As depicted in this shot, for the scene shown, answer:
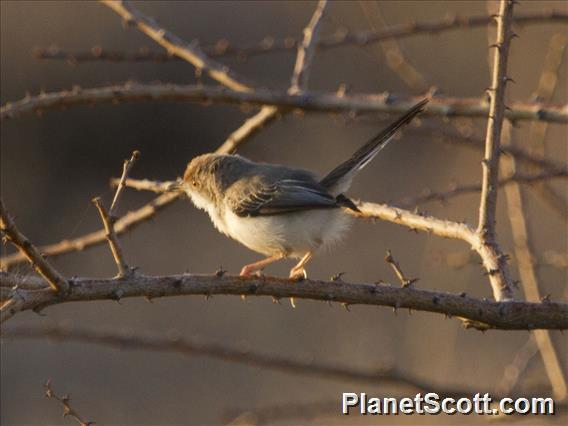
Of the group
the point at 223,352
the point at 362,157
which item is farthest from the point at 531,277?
the point at 223,352

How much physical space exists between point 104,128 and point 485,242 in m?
12.4

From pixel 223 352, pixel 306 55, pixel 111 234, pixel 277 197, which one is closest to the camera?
pixel 111 234

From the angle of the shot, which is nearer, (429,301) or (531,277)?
(429,301)

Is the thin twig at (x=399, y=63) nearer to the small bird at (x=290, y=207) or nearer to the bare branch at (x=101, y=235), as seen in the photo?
the small bird at (x=290, y=207)

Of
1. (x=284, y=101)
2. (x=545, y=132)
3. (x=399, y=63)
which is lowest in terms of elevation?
(x=284, y=101)

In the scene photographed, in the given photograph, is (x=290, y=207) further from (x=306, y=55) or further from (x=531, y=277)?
(x=531, y=277)

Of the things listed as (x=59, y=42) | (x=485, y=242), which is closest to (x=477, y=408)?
(x=485, y=242)

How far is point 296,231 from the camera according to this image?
4.82 m

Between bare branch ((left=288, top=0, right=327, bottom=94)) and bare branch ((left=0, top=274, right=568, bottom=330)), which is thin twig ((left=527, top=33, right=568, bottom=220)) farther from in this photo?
bare branch ((left=0, top=274, right=568, bottom=330))

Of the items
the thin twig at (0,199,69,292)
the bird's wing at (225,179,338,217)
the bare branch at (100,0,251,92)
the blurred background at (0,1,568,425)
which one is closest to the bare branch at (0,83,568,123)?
the bare branch at (100,0,251,92)

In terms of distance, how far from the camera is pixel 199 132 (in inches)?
621

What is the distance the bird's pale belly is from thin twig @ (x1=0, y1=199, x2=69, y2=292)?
2.05 meters

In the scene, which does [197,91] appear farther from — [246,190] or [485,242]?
[485,242]

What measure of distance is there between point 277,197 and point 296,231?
0.31 meters
